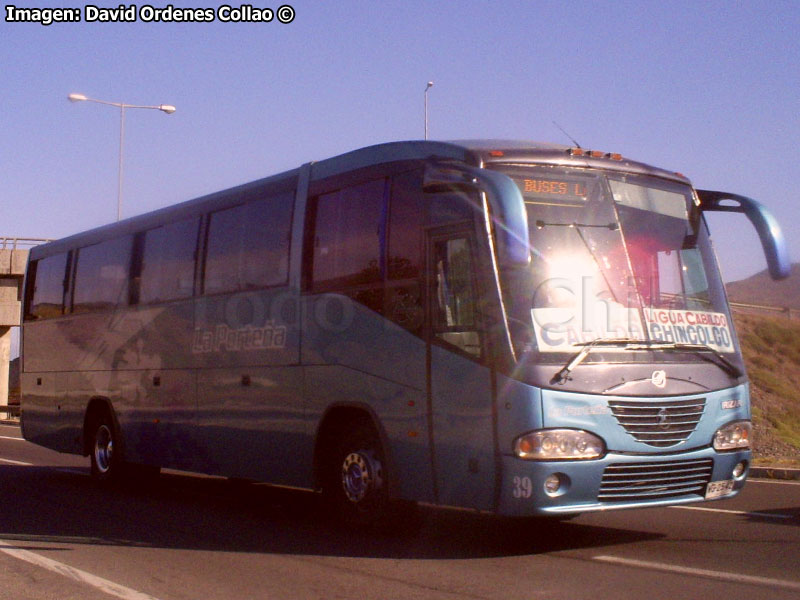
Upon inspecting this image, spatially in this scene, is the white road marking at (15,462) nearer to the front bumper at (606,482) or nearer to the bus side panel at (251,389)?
the bus side panel at (251,389)

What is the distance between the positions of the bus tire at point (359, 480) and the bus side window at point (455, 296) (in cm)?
150

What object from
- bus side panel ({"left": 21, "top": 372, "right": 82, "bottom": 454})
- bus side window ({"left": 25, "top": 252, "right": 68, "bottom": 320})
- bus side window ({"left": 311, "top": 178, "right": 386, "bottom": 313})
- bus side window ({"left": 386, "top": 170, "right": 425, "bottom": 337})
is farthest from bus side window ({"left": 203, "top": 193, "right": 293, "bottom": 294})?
bus side window ({"left": 25, "top": 252, "right": 68, "bottom": 320})

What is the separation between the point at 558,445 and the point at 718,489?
1.75m

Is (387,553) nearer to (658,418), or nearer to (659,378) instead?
(658,418)

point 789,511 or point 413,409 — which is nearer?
point 413,409

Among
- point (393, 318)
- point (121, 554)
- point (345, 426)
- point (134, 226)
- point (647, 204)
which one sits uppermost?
point (134, 226)

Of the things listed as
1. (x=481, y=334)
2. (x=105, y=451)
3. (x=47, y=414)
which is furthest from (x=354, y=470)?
(x=47, y=414)

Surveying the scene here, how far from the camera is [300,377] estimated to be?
440 inches

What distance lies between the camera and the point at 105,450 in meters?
16.1

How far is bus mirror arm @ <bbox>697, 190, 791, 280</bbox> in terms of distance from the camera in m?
9.65

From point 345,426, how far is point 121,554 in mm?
2438

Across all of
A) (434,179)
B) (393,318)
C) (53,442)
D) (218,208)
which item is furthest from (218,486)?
(434,179)

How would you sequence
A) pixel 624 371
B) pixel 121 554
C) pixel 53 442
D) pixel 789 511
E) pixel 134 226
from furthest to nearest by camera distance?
pixel 53 442, pixel 134 226, pixel 789 511, pixel 121 554, pixel 624 371

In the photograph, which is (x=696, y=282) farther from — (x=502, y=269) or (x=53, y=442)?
(x=53, y=442)
